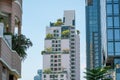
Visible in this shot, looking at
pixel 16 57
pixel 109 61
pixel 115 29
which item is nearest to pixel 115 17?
pixel 115 29

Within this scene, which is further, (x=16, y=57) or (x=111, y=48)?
(x=111, y=48)

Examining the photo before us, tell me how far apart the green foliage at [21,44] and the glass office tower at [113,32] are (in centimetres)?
7600

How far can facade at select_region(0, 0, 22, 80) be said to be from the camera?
26347 millimetres

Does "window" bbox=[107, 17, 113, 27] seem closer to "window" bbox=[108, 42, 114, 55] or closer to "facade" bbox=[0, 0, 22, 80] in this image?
"window" bbox=[108, 42, 114, 55]

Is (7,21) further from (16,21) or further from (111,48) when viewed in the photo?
(111,48)

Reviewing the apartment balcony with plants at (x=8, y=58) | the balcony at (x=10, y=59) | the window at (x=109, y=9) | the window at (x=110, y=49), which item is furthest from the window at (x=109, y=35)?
the apartment balcony with plants at (x=8, y=58)

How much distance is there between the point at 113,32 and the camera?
372 feet

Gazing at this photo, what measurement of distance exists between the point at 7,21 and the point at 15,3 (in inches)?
53.6

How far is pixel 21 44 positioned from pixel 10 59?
126 inches

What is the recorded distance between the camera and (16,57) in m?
30.5

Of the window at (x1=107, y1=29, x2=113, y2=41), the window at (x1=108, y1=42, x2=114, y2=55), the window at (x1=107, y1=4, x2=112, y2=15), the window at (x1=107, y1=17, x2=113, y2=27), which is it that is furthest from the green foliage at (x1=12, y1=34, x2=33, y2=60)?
the window at (x1=107, y1=4, x2=112, y2=15)

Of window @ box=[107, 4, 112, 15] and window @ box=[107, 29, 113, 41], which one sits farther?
window @ box=[107, 4, 112, 15]

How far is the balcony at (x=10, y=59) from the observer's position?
2565cm

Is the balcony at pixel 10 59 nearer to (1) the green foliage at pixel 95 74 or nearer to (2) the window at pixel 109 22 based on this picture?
(1) the green foliage at pixel 95 74
